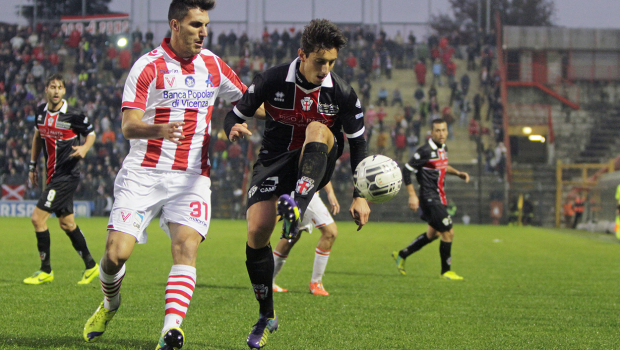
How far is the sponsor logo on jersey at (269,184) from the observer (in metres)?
4.95

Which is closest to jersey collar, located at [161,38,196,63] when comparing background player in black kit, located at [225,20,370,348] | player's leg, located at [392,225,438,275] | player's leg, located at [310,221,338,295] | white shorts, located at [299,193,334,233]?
background player in black kit, located at [225,20,370,348]

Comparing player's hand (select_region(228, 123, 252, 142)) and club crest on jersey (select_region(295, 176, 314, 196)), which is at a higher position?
player's hand (select_region(228, 123, 252, 142))

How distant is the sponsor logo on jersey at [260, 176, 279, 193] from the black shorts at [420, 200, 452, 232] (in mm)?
5591

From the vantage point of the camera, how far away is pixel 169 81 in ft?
15.6

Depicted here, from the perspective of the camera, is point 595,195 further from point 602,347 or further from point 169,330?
point 169,330

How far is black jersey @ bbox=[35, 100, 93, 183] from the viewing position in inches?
327

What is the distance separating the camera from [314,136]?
475 centimetres

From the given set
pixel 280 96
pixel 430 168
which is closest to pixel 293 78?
pixel 280 96

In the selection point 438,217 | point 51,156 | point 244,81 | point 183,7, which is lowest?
point 438,217

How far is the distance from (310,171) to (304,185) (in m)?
0.11

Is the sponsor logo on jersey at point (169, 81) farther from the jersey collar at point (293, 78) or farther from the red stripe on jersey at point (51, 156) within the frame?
the red stripe on jersey at point (51, 156)

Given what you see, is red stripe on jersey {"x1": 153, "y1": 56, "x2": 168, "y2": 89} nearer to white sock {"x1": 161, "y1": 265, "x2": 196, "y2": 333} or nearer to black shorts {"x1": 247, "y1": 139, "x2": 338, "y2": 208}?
black shorts {"x1": 247, "y1": 139, "x2": 338, "y2": 208}

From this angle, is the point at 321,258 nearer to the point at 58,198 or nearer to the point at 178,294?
the point at 58,198

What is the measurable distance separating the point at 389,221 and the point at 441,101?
836cm
